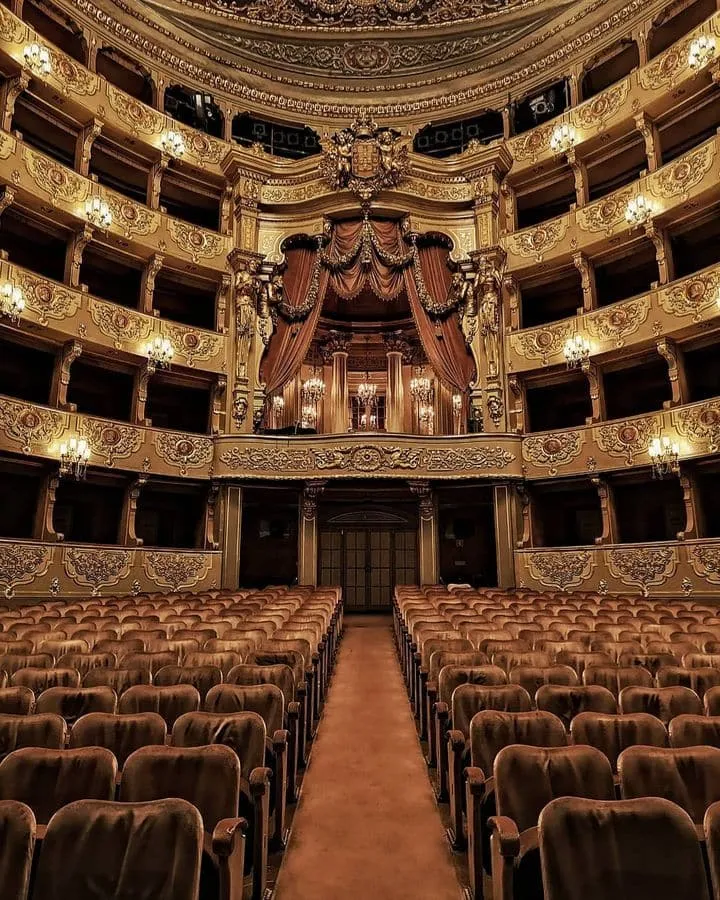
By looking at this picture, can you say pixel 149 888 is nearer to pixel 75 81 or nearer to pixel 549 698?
pixel 549 698

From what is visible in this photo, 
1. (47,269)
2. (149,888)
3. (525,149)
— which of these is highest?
(525,149)

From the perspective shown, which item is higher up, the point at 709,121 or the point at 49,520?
the point at 709,121

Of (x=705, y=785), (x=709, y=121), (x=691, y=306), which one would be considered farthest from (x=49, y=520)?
(x=709, y=121)

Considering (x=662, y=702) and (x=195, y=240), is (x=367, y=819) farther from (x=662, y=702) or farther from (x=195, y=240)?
(x=195, y=240)

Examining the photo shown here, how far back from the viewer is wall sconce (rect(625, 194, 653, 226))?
35.0 ft

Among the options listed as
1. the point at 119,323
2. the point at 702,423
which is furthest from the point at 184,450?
the point at 702,423

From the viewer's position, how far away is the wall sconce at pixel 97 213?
10.9 meters

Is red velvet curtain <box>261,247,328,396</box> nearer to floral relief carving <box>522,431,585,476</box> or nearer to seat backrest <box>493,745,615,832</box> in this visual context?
floral relief carving <box>522,431,585,476</box>

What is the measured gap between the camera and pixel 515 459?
1162 centimetres

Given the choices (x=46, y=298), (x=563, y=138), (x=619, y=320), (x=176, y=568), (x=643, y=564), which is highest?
(x=563, y=138)

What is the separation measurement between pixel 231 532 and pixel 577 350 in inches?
284

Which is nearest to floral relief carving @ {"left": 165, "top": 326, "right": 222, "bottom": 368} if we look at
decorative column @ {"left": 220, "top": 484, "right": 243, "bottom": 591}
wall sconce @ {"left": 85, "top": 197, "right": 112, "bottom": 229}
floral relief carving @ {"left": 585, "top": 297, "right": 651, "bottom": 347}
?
wall sconce @ {"left": 85, "top": 197, "right": 112, "bottom": 229}

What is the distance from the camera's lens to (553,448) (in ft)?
37.8

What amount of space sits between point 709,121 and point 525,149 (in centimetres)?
340
